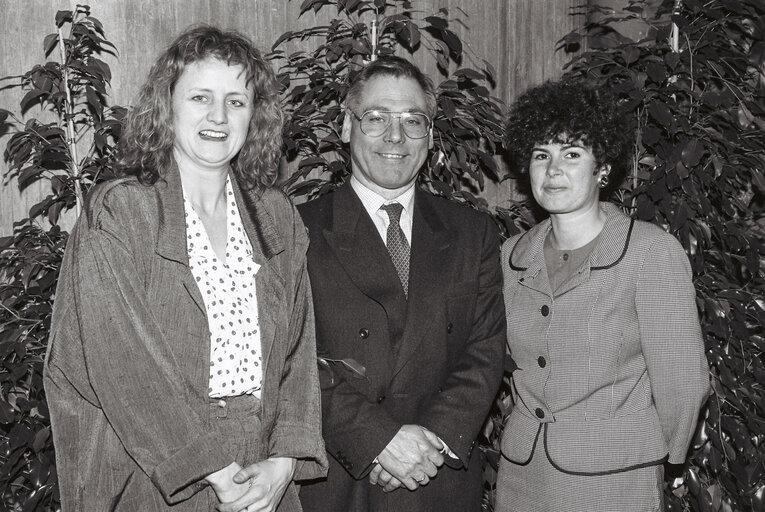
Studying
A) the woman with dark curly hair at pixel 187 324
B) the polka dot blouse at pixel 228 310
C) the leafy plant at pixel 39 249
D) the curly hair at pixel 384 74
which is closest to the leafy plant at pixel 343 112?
the curly hair at pixel 384 74

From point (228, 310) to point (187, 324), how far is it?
0.36 feet

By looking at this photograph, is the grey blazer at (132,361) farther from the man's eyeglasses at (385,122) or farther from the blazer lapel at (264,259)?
the man's eyeglasses at (385,122)

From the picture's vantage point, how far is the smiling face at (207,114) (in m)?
1.79

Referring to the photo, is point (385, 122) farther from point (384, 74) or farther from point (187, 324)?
point (187, 324)

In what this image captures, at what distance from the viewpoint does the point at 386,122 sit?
2.20 metres

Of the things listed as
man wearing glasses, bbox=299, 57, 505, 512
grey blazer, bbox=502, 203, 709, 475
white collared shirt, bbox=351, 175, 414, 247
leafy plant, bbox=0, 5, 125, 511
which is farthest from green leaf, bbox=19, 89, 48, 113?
grey blazer, bbox=502, 203, 709, 475

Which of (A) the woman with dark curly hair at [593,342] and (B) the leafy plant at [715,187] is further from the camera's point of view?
(B) the leafy plant at [715,187]

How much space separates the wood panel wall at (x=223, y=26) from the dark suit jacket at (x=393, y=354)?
1058 mm

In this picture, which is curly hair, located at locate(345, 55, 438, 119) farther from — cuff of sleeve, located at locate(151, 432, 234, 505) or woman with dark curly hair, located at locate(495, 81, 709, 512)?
cuff of sleeve, located at locate(151, 432, 234, 505)

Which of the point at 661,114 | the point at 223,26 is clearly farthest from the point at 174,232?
the point at 661,114

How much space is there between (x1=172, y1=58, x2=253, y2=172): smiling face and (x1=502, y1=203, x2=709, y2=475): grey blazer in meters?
0.95

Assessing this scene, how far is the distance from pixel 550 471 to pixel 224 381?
0.90 metres

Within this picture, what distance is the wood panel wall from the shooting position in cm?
255

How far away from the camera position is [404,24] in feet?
8.66
